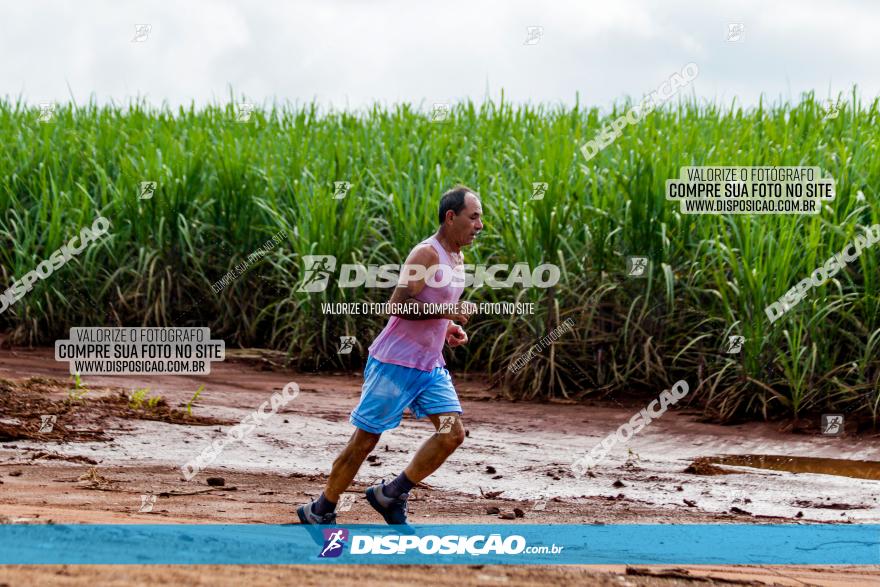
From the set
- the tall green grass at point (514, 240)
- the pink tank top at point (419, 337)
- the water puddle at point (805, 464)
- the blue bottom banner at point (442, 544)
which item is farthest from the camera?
the tall green grass at point (514, 240)

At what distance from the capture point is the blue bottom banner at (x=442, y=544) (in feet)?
14.7

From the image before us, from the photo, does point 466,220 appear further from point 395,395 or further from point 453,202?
point 395,395

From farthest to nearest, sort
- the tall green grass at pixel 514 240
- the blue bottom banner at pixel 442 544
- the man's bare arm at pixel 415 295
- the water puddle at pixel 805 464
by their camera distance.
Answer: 1. the tall green grass at pixel 514 240
2. the water puddle at pixel 805 464
3. the man's bare arm at pixel 415 295
4. the blue bottom banner at pixel 442 544

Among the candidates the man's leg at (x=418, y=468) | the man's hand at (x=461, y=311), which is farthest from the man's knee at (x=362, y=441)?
the man's hand at (x=461, y=311)

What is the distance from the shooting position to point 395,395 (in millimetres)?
5332

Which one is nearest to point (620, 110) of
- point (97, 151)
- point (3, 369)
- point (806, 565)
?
point (97, 151)

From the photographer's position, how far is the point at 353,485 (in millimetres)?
6938

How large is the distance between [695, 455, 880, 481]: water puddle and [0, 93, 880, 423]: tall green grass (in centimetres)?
81

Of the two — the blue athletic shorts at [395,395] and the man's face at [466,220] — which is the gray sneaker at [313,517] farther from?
the man's face at [466,220]

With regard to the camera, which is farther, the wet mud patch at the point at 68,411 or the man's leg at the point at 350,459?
the wet mud patch at the point at 68,411

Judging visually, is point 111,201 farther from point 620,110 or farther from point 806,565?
point 806,565

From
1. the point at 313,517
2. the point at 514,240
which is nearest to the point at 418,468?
the point at 313,517

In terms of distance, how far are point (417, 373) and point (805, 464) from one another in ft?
13.3

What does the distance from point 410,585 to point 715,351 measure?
596cm
